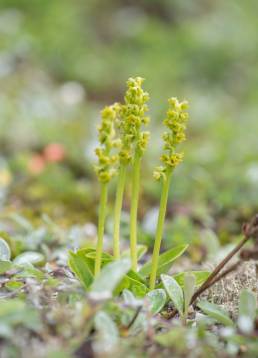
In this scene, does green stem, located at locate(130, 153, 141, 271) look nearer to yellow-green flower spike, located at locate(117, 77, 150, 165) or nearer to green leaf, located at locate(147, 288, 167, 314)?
yellow-green flower spike, located at locate(117, 77, 150, 165)

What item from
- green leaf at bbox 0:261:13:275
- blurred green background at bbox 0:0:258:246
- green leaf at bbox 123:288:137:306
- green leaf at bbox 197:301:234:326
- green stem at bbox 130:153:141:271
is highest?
blurred green background at bbox 0:0:258:246

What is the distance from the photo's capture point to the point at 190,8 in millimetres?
8008

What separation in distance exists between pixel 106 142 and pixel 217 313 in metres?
0.66

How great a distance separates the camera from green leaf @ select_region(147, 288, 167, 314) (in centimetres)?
207

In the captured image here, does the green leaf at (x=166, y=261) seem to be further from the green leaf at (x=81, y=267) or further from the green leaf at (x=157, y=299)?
the green leaf at (x=81, y=267)

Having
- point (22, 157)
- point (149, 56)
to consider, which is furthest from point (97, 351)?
point (149, 56)

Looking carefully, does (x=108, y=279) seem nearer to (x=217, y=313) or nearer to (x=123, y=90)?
(x=217, y=313)

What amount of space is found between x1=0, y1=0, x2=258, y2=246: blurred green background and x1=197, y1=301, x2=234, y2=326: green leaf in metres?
1.25

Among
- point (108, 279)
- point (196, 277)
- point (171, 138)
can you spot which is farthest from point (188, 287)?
point (171, 138)

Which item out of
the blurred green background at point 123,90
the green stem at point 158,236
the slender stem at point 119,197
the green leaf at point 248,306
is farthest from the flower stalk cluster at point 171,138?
the blurred green background at point 123,90

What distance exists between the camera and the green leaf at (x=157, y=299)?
6.78 feet

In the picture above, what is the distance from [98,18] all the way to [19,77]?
243cm

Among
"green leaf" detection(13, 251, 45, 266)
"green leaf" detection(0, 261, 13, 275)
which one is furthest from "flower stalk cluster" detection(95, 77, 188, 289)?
"green leaf" detection(13, 251, 45, 266)

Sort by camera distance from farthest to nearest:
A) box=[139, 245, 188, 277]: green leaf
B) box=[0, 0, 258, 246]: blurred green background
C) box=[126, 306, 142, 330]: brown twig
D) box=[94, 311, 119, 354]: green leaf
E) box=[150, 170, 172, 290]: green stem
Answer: box=[0, 0, 258, 246]: blurred green background → box=[139, 245, 188, 277]: green leaf → box=[150, 170, 172, 290]: green stem → box=[126, 306, 142, 330]: brown twig → box=[94, 311, 119, 354]: green leaf
